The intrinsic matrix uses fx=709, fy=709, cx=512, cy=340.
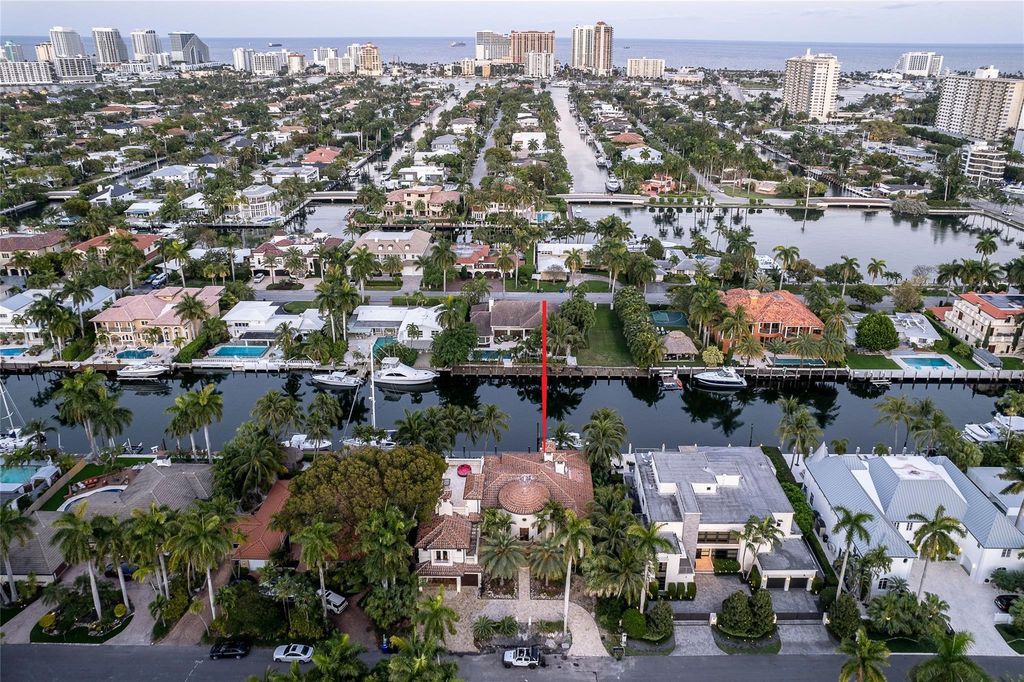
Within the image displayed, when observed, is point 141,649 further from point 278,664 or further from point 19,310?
point 19,310

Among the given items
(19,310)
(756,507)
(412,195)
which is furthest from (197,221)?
(756,507)

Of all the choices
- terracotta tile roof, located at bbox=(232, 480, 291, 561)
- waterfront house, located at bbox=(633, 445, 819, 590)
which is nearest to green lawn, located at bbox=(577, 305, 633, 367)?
waterfront house, located at bbox=(633, 445, 819, 590)

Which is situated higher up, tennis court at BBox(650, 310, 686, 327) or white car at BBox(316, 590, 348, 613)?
tennis court at BBox(650, 310, 686, 327)

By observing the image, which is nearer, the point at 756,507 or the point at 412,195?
the point at 756,507

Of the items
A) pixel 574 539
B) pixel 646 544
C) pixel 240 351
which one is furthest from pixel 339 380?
pixel 646 544

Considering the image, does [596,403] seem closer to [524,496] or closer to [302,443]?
[524,496]

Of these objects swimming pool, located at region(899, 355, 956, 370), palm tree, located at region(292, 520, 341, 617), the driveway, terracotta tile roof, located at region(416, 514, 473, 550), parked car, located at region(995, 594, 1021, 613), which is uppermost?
palm tree, located at region(292, 520, 341, 617)

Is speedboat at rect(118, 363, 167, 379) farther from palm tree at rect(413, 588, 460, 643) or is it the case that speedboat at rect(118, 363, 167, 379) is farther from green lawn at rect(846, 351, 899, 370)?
green lawn at rect(846, 351, 899, 370)
